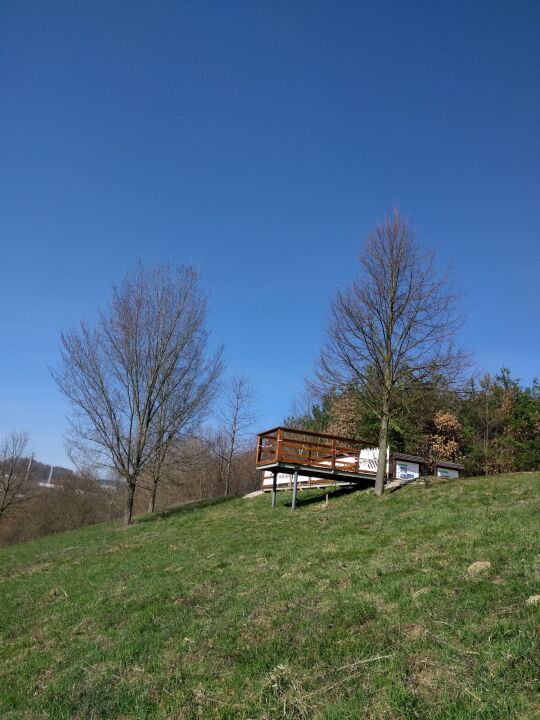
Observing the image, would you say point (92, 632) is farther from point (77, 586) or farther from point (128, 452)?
point (128, 452)

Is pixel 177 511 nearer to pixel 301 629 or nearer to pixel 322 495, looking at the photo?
pixel 322 495

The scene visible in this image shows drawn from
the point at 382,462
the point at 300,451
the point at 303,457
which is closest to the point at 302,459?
the point at 303,457

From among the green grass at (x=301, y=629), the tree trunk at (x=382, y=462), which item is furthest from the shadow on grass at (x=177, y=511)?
the green grass at (x=301, y=629)

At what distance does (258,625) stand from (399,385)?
470 inches

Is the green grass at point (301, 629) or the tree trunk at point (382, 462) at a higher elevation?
the tree trunk at point (382, 462)

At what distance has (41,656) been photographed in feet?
20.0

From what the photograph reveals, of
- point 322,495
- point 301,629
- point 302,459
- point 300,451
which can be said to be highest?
point 300,451

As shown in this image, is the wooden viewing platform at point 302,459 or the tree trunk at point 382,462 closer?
the tree trunk at point 382,462

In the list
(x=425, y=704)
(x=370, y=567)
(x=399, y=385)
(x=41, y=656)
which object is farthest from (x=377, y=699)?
(x=399, y=385)

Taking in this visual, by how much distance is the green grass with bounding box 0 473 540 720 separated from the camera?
3889mm

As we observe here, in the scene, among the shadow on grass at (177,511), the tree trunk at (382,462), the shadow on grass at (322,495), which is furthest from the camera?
the shadow on grass at (177,511)

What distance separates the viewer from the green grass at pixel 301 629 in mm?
3889

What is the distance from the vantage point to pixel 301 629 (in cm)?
532

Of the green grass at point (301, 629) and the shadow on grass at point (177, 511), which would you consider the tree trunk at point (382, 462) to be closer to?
the green grass at point (301, 629)
